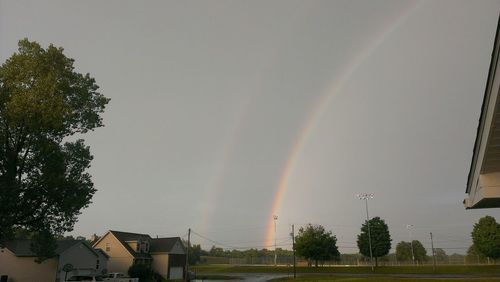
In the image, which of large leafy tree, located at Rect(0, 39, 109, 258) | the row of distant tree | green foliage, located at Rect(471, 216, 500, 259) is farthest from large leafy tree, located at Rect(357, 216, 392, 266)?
large leafy tree, located at Rect(0, 39, 109, 258)

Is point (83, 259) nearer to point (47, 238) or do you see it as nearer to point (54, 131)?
point (47, 238)

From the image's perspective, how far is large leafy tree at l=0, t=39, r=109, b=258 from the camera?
91.4ft

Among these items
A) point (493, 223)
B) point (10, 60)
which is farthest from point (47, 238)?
point (493, 223)

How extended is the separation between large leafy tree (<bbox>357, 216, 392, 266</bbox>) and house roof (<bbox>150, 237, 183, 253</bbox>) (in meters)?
37.2

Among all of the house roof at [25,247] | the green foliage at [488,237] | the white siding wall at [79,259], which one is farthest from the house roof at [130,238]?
the green foliage at [488,237]

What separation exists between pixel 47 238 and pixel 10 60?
50.1ft

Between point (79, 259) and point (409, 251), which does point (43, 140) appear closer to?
point (79, 259)

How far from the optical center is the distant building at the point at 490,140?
6746mm

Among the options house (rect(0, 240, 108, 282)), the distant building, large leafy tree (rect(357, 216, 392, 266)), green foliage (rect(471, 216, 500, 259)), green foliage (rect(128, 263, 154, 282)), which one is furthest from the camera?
large leafy tree (rect(357, 216, 392, 266))

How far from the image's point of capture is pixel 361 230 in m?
80.4

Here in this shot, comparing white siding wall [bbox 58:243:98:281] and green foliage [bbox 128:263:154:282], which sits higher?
white siding wall [bbox 58:243:98:281]

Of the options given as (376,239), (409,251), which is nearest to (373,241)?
(376,239)

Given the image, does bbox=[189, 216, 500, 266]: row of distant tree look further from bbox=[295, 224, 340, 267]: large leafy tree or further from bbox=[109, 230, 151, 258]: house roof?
bbox=[109, 230, 151, 258]: house roof

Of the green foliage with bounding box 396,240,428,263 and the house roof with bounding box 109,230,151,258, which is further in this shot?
the green foliage with bounding box 396,240,428,263
